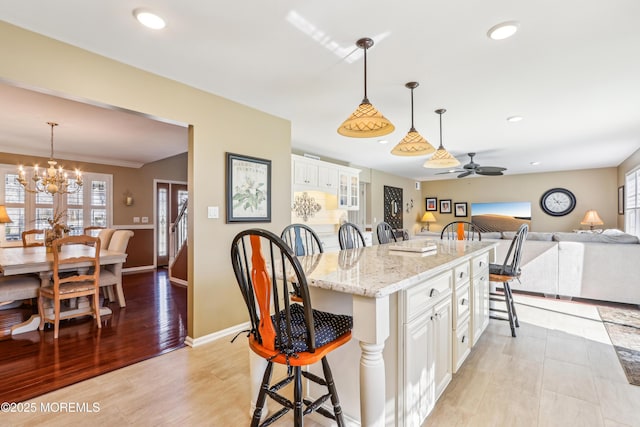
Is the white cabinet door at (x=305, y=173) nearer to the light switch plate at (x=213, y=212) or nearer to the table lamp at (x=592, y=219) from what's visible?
the light switch plate at (x=213, y=212)

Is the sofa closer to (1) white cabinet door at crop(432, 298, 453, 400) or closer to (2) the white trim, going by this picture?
(1) white cabinet door at crop(432, 298, 453, 400)

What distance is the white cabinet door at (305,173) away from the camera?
180 inches

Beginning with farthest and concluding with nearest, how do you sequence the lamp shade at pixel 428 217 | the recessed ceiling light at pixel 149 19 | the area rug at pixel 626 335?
the lamp shade at pixel 428 217 < the area rug at pixel 626 335 < the recessed ceiling light at pixel 149 19

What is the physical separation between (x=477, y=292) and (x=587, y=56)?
1907 mm

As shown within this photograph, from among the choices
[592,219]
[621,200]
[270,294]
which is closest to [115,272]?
[270,294]

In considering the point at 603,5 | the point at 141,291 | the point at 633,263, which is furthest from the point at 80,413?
the point at 633,263

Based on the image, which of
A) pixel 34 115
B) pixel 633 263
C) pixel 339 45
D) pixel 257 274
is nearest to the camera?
pixel 257 274

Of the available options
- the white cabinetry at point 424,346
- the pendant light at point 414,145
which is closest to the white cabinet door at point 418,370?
the white cabinetry at point 424,346

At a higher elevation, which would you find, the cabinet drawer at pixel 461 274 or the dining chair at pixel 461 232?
the dining chair at pixel 461 232

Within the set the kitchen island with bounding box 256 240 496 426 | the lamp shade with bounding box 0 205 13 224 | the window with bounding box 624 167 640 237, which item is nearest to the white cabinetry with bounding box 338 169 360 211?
the kitchen island with bounding box 256 240 496 426

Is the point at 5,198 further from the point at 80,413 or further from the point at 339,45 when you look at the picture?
the point at 339,45

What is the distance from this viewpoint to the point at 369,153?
18.4ft

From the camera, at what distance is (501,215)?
8.56m

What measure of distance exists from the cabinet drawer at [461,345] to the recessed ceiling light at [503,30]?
189 cm
